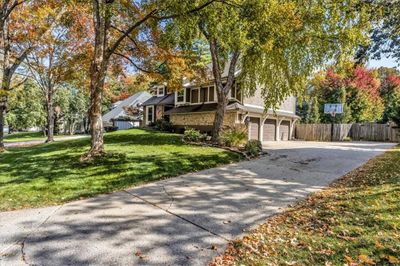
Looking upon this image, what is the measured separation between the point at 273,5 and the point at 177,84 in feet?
21.1

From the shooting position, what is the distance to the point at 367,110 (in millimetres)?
28859

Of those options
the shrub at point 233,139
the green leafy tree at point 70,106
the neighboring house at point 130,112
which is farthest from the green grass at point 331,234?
the green leafy tree at point 70,106

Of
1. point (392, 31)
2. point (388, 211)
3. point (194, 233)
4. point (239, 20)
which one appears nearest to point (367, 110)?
point (392, 31)

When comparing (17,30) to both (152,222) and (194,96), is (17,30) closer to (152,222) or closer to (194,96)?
(194,96)

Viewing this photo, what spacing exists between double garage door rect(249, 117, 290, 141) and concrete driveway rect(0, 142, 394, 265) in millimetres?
12325

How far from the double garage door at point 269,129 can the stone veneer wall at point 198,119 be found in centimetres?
179

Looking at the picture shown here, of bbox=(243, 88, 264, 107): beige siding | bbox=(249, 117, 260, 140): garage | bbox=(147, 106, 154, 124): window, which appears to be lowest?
bbox=(249, 117, 260, 140): garage

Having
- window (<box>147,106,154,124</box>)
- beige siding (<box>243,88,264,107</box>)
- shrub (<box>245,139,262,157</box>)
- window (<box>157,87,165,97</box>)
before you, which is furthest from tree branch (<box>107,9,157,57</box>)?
window (<box>157,87,165,97</box>)

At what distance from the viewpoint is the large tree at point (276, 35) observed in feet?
26.5

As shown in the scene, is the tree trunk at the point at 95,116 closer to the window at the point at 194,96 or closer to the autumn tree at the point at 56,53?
the autumn tree at the point at 56,53

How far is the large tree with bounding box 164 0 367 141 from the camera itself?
8062 mm

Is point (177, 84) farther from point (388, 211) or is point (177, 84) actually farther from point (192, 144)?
point (388, 211)

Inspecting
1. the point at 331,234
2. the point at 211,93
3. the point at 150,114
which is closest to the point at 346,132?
the point at 211,93

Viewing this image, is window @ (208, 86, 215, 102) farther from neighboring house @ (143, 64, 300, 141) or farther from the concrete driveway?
the concrete driveway
